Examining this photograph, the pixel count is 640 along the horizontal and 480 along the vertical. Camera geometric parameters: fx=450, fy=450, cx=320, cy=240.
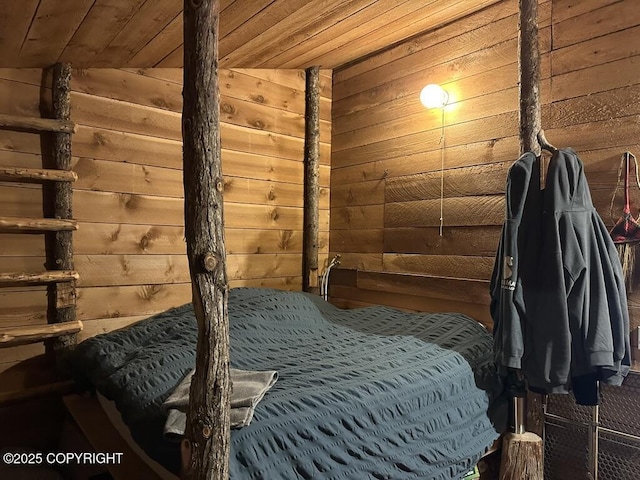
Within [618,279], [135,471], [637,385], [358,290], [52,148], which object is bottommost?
[135,471]

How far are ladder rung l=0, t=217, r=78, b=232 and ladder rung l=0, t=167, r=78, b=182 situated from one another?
0.19m

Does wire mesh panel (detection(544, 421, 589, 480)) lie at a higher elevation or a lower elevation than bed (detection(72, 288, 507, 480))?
lower

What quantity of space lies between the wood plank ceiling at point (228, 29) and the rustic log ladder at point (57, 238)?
26 centimetres

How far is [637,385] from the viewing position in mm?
1841

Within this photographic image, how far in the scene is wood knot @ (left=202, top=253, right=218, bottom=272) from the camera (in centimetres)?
111

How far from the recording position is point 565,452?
2.02m

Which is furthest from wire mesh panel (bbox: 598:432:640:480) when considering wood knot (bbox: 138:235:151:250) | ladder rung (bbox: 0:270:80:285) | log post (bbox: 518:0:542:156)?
ladder rung (bbox: 0:270:80:285)

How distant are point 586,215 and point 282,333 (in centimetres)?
139

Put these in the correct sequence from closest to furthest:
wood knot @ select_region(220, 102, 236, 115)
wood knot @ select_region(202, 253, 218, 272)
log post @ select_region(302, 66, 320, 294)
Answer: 1. wood knot @ select_region(202, 253, 218, 272)
2. wood knot @ select_region(220, 102, 236, 115)
3. log post @ select_region(302, 66, 320, 294)

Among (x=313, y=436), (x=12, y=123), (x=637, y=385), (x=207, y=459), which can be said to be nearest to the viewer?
(x=207, y=459)

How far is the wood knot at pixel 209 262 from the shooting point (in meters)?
1.11

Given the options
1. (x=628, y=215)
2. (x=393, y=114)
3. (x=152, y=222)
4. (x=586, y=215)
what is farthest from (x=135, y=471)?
(x=393, y=114)

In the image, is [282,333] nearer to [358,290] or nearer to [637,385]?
[358,290]

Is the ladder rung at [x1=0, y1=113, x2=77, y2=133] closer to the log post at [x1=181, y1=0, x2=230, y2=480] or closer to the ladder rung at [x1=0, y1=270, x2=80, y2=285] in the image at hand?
the ladder rung at [x1=0, y1=270, x2=80, y2=285]
